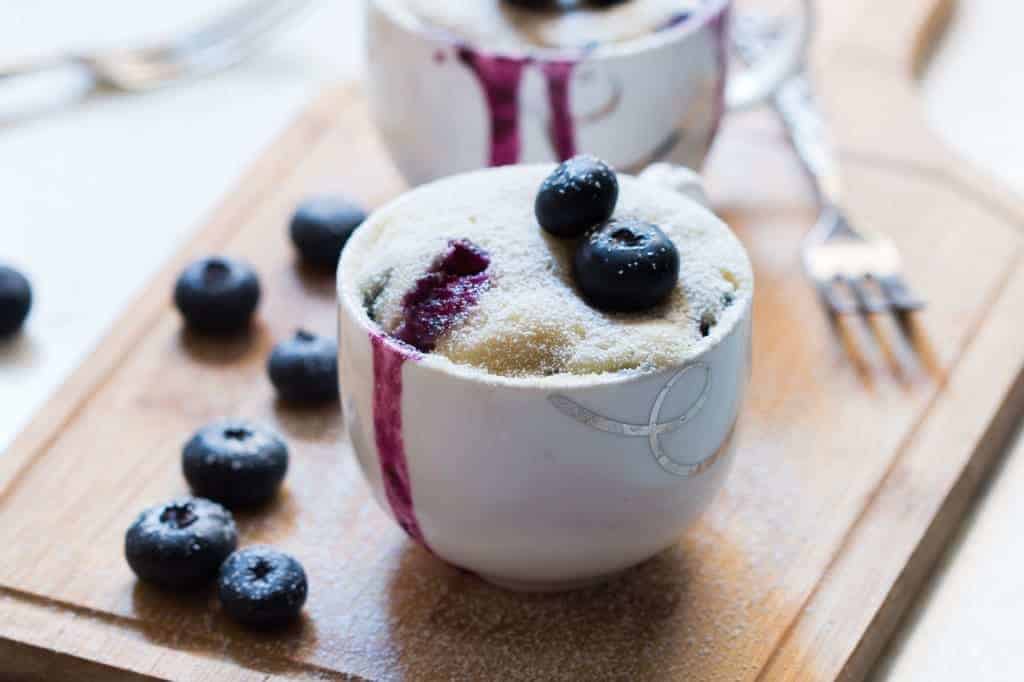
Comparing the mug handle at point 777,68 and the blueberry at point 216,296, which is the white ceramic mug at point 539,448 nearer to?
the blueberry at point 216,296

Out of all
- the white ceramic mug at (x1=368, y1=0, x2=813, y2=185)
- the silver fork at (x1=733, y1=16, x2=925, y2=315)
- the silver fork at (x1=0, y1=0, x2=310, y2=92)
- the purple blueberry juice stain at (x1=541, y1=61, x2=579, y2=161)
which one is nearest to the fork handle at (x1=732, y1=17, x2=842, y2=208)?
the silver fork at (x1=733, y1=16, x2=925, y2=315)

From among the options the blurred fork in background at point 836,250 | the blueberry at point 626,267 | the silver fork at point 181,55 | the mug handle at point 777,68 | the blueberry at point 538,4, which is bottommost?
the silver fork at point 181,55

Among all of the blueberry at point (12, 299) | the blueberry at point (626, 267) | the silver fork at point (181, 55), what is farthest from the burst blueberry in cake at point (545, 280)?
the silver fork at point (181, 55)

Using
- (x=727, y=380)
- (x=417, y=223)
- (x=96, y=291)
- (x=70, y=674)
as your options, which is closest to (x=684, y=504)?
(x=727, y=380)

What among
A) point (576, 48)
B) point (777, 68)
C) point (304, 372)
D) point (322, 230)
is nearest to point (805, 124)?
point (777, 68)

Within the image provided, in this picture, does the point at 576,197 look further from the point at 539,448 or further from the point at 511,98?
the point at 511,98
